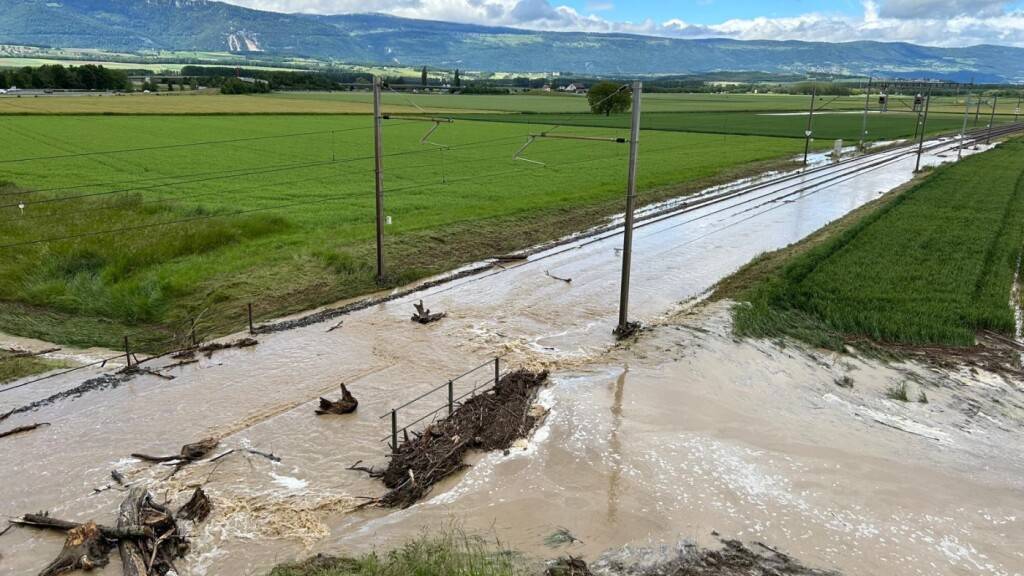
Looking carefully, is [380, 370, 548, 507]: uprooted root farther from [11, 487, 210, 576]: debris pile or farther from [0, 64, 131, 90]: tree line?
[0, 64, 131, 90]: tree line

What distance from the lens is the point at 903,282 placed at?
851 inches

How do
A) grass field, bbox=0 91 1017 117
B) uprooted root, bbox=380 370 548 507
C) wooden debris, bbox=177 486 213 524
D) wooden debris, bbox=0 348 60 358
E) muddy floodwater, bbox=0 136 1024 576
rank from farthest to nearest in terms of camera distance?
grass field, bbox=0 91 1017 117 → wooden debris, bbox=0 348 60 358 → uprooted root, bbox=380 370 548 507 → wooden debris, bbox=177 486 213 524 → muddy floodwater, bbox=0 136 1024 576

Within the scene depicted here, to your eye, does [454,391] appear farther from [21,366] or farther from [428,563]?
[21,366]

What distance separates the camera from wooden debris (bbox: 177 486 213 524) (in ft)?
35.3

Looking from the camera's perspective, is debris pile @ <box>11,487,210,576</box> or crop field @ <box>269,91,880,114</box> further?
crop field @ <box>269,91,880,114</box>

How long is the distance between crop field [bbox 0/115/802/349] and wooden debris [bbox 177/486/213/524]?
8868mm

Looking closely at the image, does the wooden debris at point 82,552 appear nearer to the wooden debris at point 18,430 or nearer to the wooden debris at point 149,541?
the wooden debris at point 149,541

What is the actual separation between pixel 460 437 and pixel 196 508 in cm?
459

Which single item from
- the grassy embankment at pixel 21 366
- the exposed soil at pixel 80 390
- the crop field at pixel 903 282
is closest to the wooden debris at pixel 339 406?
the exposed soil at pixel 80 390

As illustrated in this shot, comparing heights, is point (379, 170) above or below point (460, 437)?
above

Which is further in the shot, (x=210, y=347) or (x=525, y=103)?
(x=525, y=103)

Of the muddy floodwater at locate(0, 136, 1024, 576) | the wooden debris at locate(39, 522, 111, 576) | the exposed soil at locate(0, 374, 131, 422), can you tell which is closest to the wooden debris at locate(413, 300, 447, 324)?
the muddy floodwater at locate(0, 136, 1024, 576)

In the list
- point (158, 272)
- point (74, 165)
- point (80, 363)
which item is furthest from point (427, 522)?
point (74, 165)

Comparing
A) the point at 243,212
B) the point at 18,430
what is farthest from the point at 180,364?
the point at 243,212
